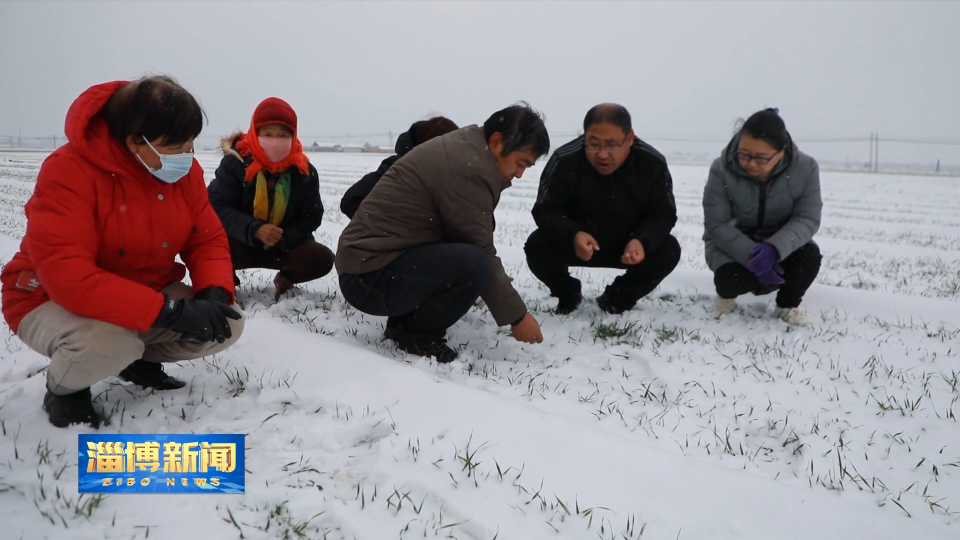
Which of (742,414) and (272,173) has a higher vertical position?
(272,173)

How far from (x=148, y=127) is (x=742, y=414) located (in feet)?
9.16

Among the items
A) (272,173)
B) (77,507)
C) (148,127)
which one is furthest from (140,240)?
(272,173)

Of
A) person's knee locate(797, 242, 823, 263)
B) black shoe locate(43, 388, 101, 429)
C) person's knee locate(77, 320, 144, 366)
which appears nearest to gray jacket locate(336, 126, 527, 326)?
person's knee locate(77, 320, 144, 366)

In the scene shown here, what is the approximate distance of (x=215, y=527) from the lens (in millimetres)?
1789

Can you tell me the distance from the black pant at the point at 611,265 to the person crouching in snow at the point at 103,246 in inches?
96.2

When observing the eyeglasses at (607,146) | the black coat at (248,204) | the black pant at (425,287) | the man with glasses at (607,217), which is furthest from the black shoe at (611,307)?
the black coat at (248,204)

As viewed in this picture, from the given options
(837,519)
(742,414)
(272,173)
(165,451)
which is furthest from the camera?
(272,173)

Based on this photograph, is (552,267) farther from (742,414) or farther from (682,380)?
(742,414)

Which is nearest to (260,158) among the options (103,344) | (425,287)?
(425,287)

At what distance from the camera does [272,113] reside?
13.4 feet

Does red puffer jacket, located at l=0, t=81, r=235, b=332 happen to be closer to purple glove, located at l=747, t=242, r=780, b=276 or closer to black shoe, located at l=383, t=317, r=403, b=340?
black shoe, located at l=383, t=317, r=403, b=340

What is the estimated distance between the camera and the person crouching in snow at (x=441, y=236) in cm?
314

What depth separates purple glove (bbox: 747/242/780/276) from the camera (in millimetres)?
4066

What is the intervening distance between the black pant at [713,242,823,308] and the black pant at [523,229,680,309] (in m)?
0.36
